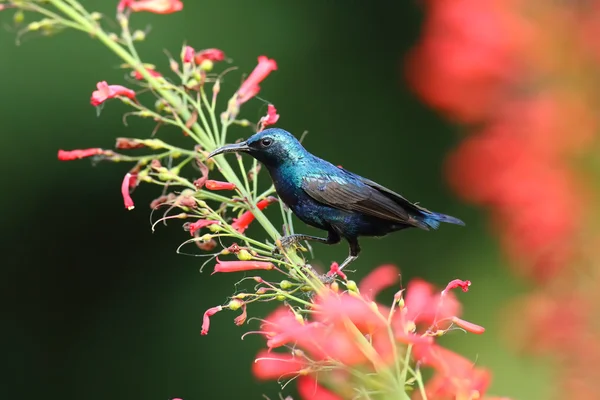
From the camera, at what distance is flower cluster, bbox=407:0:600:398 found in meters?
1.17

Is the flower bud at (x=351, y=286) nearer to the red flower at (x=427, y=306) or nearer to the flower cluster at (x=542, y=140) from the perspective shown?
the red flower at (x=427, y=306)

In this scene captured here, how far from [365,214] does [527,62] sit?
643 mm

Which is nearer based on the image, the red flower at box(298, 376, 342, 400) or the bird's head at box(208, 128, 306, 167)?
the red flower at box(298, 376, 342, 400)

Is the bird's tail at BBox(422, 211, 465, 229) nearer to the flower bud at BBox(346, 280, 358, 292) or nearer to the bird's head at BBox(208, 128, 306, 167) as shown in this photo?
the bird's head at BBox(208, 128, 306, 167)

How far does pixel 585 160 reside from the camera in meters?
1.25

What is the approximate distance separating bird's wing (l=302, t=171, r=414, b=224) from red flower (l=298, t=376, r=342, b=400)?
0.81 meters

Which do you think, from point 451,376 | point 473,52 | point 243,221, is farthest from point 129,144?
point 473,52

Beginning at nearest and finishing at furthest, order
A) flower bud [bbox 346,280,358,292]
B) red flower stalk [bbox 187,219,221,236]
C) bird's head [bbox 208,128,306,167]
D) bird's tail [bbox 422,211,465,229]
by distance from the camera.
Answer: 1. flower bud [bbox 346,280,358,292]
2. red flower stalk [bbox 187,219,221,236]
3. bird's head [bbox 208,128,306,167]
4. bird's tail [bbox 422,211,465,229]

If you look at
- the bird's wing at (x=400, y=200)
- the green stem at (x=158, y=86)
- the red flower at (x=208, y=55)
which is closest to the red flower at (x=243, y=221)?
the green stem at (x=158, y=86)

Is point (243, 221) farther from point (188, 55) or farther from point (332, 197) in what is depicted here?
point (332, 197)

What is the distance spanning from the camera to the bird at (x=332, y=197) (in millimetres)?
2004

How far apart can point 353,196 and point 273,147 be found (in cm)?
21

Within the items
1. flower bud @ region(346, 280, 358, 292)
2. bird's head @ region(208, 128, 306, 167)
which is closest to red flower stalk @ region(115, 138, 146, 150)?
bird's head @ region(208, 128, 306, 167)

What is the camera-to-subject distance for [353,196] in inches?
81.1
